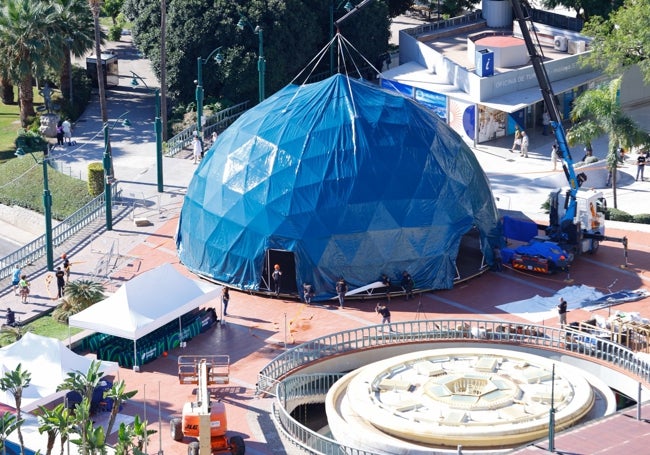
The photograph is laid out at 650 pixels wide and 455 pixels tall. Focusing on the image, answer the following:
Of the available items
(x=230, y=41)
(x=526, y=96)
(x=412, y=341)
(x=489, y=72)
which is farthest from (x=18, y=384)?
(x=526, y=96)

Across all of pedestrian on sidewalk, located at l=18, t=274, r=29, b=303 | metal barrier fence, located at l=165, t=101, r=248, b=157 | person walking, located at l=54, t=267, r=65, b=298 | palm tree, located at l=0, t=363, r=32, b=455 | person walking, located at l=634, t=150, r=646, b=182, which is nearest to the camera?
palm tree, located at l=0, t=363, r=32, b=455

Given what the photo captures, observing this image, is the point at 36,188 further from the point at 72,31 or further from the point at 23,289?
the point at 23,289

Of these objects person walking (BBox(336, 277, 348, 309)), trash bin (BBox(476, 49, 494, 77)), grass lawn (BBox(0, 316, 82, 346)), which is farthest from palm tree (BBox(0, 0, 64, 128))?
person walking (BBox(336, 277, 348, 309))

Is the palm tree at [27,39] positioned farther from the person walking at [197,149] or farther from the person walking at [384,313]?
the person walking at [384,313]

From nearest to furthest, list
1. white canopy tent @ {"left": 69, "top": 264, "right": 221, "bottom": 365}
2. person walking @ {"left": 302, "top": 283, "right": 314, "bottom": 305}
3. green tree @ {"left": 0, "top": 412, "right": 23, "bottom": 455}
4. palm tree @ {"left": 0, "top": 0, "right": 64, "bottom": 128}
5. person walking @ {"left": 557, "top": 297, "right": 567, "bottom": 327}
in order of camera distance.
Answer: green tree @ {"left": 0, "top": 412, "right": 23, "bottom": 455} → white canopy tent @ {"left": 69, "top": 264, "right": 221, "bottom": 365} → person walking @ {"left": 557, "top": 297, "right": 567, "bottom": 327} → person walking @ {"left": 302, "top": 283, "right": 314, "bottom": 305} → palm tree @ {"left": 0, "top": 0, "right": 64, "bottom": 128}

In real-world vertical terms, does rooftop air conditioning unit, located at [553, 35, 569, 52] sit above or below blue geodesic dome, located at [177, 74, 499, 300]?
above

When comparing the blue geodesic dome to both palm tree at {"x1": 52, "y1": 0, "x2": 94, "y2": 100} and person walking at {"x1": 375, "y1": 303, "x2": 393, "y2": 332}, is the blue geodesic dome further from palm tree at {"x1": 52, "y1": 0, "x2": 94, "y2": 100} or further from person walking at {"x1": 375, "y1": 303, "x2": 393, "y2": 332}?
Result: palm tree at {"x1": 52, "y1": 0, "x2": 94, "y2": 100}
